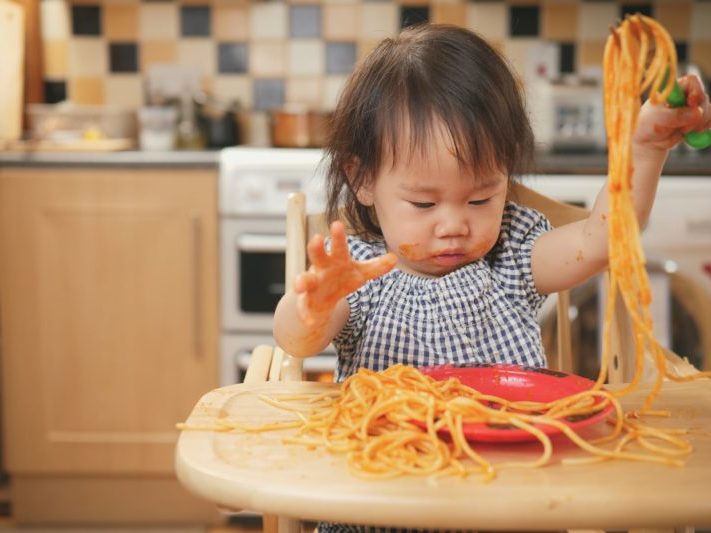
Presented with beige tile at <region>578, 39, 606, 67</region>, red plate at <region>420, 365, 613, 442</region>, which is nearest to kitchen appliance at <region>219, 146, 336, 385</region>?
beige tile at <region>578, 39, 606, 67</region>

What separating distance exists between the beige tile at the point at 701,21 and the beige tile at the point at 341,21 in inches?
41.1

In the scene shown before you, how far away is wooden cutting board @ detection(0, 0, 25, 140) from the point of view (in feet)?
8.75

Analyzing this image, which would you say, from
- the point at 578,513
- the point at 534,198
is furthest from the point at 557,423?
the point at 534,198

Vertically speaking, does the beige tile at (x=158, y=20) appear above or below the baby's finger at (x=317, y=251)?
above

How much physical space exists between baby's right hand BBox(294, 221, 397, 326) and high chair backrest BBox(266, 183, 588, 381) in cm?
32

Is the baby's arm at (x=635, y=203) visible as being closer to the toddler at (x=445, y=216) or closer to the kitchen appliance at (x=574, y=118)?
the toddler at (x=445, y=216)

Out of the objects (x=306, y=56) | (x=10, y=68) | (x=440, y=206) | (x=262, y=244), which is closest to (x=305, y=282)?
(x=440, y=206)

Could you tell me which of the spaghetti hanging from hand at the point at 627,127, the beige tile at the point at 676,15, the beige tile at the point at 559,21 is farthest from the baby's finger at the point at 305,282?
the beige tile at the point at 676,15

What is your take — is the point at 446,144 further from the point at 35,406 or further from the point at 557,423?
the point at 35,406

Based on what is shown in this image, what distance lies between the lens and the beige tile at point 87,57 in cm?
300

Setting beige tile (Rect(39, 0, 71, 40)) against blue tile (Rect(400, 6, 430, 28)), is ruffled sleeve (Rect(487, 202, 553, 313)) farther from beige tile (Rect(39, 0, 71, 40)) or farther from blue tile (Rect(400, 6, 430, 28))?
beige tile (Rect(39, 0, 71, 40))

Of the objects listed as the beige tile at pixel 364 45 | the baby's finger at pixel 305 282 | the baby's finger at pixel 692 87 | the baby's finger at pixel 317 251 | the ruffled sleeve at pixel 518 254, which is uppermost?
the beige tile at pixel 364 45

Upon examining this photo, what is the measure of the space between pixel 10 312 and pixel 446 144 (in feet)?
5.51

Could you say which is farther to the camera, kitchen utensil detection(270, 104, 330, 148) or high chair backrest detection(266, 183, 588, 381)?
kitchen utensil detection(270, 104, 330, 148)
